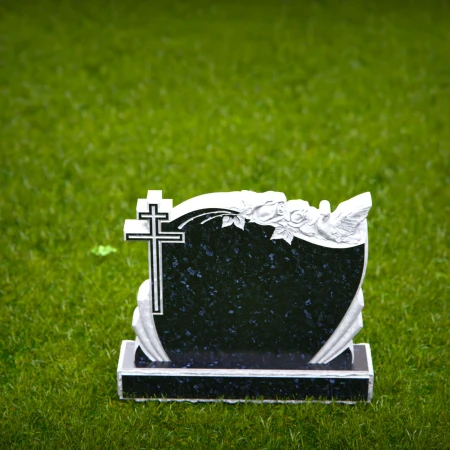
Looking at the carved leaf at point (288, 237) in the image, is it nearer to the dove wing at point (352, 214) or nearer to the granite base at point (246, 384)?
the dove wing at point (352, 214)

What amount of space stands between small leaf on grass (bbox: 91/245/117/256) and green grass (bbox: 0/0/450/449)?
78 millimetres

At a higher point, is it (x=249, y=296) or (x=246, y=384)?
(x=249, y=296)

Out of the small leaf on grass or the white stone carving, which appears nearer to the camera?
the white stone carving

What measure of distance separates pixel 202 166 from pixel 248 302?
3492 mm

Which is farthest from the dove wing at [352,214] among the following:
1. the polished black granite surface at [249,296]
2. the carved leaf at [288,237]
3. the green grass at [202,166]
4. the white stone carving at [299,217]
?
the green grass at [202,166]

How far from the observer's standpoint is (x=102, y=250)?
7.39m

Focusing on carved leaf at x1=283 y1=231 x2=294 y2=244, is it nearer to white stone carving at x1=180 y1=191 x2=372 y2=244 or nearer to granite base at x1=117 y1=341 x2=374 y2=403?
white stone carving at x1=180 y1=191 x2=372 y2=244

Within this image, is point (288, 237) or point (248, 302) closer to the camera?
point (288, 237)

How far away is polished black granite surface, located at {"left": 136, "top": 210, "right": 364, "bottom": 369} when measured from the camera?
17.7 feet

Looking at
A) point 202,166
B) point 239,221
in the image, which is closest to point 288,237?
point 239,221

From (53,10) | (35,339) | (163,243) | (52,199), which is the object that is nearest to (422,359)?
(163,243)

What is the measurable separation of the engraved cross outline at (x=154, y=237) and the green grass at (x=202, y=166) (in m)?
0.87

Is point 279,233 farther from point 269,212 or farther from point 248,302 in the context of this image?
point 248,302

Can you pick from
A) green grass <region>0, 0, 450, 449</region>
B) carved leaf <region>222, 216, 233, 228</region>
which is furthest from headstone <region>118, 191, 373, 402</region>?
green grass <region>0, 0, 450, 449</region>
